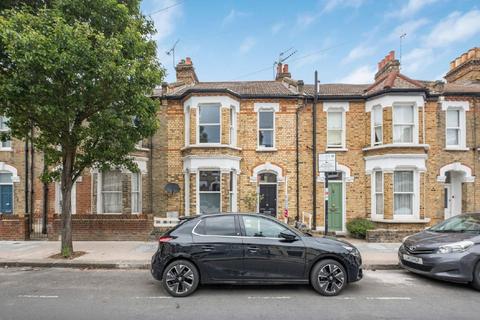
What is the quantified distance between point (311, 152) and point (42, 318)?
1136cm

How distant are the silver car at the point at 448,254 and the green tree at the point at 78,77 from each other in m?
7.85

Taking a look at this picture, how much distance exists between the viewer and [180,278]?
5.95 m

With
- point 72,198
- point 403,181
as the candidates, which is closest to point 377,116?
point 403,181

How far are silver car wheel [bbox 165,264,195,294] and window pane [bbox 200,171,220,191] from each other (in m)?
7.23

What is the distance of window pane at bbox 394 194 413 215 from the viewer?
12797 millimetres

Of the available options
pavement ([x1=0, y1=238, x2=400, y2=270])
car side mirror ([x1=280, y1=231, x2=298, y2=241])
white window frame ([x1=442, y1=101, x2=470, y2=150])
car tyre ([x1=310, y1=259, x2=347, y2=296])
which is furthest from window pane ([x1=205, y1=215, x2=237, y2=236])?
white window frame ([x1=442, y1=101, x2=470, y2=150])

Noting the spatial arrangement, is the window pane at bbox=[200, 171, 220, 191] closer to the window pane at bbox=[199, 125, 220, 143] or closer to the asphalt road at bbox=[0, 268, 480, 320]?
the window pane at bbox=[199, 125, 220, 143]

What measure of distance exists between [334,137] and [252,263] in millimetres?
9530

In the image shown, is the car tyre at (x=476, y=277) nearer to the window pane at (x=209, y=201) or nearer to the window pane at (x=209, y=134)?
the window pane at (x=209, y=201)

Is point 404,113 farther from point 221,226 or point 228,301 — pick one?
point 228,301

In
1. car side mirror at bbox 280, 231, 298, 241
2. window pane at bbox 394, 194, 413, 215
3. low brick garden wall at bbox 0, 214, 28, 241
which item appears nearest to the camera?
car side mirror at bbox 280, 231, 298, 241

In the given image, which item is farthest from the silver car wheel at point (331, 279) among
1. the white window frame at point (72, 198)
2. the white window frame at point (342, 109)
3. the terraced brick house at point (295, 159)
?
the white window frame at point (72, 198)

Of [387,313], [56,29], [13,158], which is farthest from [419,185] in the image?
[13,158]

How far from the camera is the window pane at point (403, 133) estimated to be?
1295 centimetres
